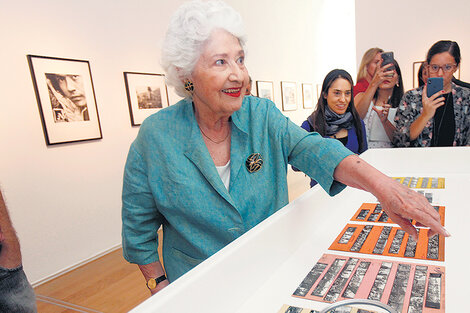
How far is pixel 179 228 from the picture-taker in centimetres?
121

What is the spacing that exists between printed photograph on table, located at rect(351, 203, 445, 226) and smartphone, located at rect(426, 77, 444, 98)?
1527 mm

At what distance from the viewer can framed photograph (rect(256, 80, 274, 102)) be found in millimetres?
6520

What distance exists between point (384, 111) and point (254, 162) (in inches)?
85.3

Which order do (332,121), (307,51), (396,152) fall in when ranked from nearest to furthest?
(396,152)
(332,121)
(307,51)

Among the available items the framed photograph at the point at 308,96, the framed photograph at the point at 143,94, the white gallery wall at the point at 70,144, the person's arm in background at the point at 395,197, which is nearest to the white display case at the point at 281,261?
the person's arm in background at the point at 395,197

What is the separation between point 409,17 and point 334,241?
4.11 meters

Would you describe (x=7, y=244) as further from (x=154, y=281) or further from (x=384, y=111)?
(x=384, y=111)

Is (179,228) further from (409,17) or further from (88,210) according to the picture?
(409,17)

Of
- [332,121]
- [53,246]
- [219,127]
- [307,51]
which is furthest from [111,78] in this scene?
[307,51]

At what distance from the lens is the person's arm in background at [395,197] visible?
0.87 meters

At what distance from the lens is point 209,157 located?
1.18m

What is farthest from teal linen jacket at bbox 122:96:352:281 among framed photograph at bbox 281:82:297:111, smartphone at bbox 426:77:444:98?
framed photograph at bbox 281:82:297:111

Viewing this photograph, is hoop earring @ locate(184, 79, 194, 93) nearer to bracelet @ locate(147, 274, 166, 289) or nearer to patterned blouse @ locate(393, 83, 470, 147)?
bracelet @ locate(147, 274, 166, 289)

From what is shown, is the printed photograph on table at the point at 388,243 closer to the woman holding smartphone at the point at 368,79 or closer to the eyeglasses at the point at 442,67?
the eyeglasses at the point at 442,67
